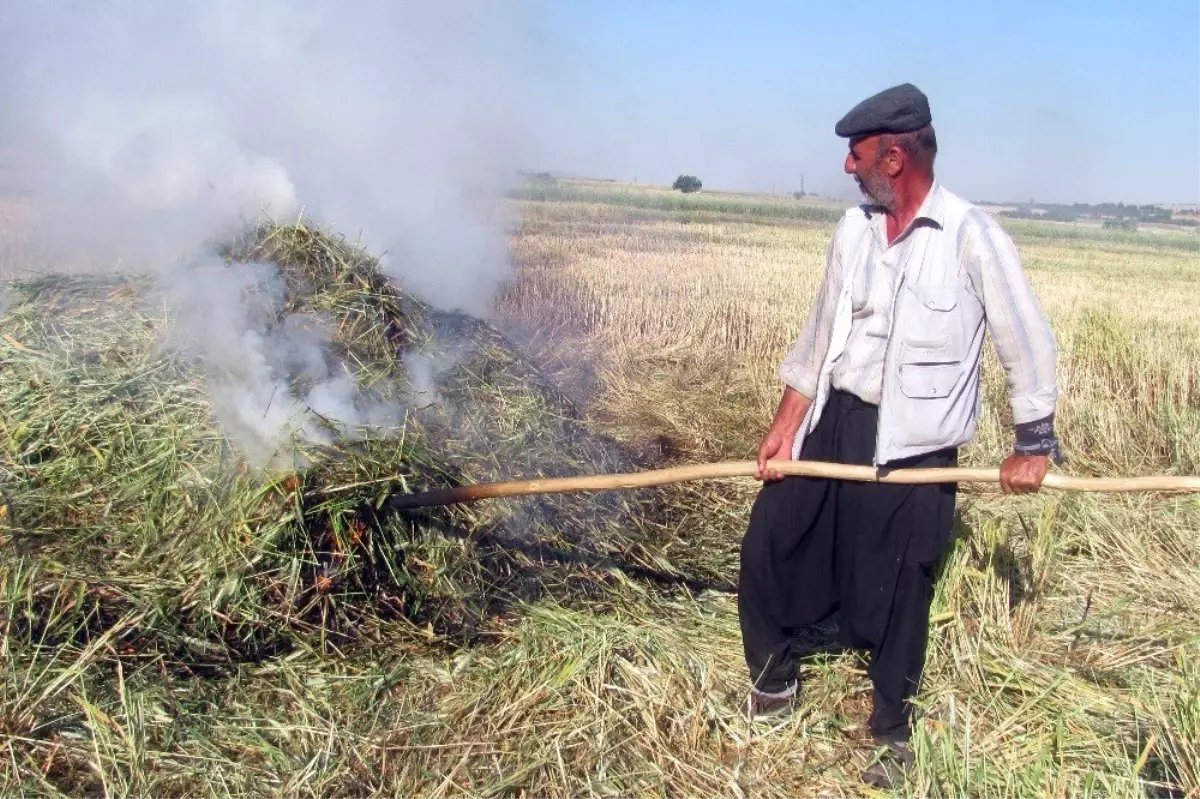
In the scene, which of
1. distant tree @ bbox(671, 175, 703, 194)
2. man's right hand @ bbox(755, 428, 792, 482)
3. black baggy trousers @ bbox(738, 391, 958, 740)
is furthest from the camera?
distant tree @ bbox(671, 175, 703, 194)

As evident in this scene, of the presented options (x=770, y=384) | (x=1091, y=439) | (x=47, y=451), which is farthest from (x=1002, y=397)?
(x=47, y=451)

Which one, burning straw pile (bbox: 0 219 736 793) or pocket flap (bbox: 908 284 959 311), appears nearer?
pocket flap (bbox: 908 284 959 311)

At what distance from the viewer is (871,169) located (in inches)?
94.1

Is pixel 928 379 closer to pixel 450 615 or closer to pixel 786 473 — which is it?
pixel 786 473

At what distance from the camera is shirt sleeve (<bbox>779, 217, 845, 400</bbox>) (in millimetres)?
2615

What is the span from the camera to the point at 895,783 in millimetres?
2506

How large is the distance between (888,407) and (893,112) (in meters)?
0.75

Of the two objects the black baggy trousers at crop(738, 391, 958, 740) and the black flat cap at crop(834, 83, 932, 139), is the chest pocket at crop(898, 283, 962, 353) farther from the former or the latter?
the black flat cap at crop(834, 83, 932, 139)

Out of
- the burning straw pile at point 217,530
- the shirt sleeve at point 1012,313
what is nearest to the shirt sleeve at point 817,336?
the shirt sleeve at point 1012,313

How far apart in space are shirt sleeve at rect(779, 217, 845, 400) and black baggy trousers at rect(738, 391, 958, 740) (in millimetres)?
98

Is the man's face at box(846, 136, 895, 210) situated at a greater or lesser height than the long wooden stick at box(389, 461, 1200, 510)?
greater

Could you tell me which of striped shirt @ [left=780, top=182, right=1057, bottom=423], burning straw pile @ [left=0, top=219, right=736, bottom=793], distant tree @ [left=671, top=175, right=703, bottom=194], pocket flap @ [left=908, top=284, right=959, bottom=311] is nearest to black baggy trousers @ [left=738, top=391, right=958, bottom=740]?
striped shirt @ [left=780, top=182, right=1057, bottom=423]

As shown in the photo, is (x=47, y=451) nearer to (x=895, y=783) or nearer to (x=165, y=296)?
(x=165, y=296)

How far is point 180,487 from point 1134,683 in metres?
3.02
